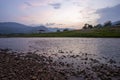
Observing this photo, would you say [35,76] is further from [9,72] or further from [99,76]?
[99,76]

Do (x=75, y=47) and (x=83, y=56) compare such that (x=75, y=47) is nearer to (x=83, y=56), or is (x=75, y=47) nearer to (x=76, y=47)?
(x=76, y=47)

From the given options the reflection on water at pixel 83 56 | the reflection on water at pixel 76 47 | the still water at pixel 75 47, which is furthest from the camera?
the reflection on water at pixel 76 47

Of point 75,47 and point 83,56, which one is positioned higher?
point 83,56

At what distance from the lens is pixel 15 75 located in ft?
68.4

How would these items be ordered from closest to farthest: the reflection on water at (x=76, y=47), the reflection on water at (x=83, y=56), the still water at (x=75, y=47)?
the reflection on water at (x=83, y=56)
the still water at (x=75, y=47)
the reflection on water at (x=76, y=47)

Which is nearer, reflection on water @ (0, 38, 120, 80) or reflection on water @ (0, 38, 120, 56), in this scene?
reflection on water @ (0, 38, 120, 80)

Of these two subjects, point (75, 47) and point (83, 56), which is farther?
point (75, 47)

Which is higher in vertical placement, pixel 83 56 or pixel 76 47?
pixel 83 56

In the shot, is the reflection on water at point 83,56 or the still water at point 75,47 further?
the still water at point 75,47

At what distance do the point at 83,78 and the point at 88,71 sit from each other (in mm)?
3667

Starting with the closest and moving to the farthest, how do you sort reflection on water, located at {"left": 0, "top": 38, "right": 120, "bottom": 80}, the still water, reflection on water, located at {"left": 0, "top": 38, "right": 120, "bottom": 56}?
reflection on water, located at {"left": 0, "top": 38, "right": 120, "bottom": 80} → the still water → reflection on water, located at {"left": 0, "top": 38, "right": 120, "bottom": 56}

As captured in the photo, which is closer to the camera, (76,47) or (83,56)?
(83,56)

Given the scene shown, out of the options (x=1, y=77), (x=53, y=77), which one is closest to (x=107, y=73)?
(x=53, y=77)

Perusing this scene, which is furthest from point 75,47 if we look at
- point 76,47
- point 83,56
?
point 83,56
